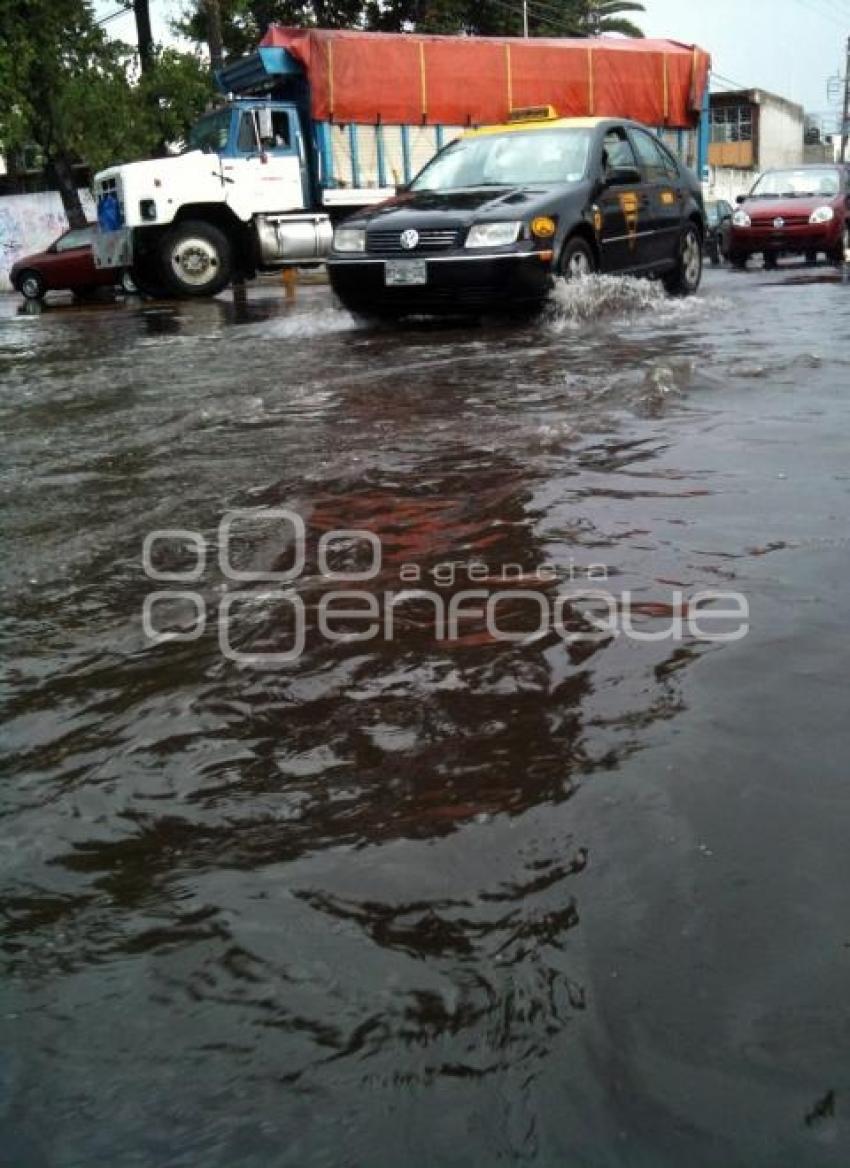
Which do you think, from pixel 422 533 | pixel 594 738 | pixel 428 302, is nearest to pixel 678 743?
pixel 594 738

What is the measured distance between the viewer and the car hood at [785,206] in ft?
48.0

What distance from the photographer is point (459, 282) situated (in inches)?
296

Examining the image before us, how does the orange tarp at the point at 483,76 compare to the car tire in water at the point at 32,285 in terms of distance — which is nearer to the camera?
the orange tarp at the point at 483,76

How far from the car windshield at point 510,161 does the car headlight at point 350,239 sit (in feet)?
3.10

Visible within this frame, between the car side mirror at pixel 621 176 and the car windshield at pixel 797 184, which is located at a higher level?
the car windshield at pixel 797 184

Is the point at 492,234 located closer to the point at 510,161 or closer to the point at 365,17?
the point at 510,161

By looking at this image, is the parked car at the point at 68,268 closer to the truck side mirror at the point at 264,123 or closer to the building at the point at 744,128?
the truck side mirror at the point at 264,123

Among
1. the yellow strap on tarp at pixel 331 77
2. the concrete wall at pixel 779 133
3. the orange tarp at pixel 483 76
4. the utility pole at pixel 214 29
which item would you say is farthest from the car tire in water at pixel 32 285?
the concrete wall at pixel 779 133

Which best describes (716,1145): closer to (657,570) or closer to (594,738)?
(594,738)

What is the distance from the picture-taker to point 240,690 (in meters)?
2.18

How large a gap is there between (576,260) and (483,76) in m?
9.45

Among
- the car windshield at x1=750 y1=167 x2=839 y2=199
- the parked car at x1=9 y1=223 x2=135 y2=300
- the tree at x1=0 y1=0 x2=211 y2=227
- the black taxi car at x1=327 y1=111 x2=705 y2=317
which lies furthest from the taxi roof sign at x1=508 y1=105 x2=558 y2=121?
the tree at x1=0 y1=0 x2=211 y2=227

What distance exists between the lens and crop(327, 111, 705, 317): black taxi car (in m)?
7.47

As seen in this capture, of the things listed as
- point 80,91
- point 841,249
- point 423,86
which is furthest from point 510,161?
point 80,91
